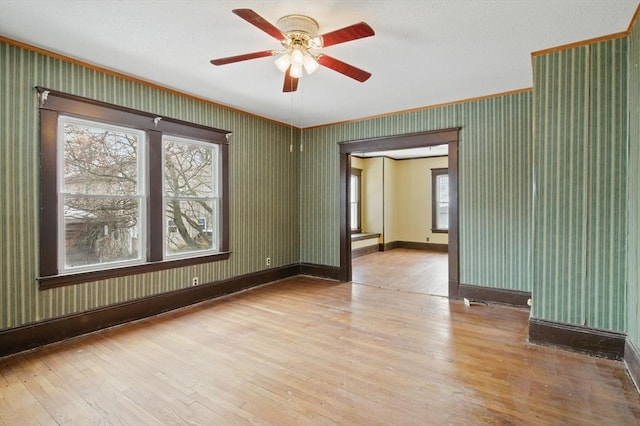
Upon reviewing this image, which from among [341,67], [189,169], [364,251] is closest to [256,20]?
[341,67]

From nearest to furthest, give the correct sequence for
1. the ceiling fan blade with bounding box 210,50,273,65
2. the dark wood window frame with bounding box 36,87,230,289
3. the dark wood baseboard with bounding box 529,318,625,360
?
the ceiling fan blade with bounding box 210,50,273,65, the dark wood baseboard with bounding box 529,318,625,360, the dark wood window frame with bounding box 36,87,230,289

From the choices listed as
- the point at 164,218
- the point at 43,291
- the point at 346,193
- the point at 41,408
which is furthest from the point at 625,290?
the point at 43,291

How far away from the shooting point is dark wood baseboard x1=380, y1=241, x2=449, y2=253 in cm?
903

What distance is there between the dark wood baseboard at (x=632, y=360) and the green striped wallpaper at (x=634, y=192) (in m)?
0.05

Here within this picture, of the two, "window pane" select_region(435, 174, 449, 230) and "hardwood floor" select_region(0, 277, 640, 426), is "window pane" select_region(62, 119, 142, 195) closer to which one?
"hardwood floor" select_region(0, 277, 640, 426)

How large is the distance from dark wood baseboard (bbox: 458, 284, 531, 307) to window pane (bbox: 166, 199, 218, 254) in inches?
140

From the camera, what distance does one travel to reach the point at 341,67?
2.64 m

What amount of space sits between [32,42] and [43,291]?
2.23 meters

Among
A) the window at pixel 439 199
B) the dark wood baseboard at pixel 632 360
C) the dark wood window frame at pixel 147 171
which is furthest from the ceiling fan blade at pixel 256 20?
the window at pixel 439 199

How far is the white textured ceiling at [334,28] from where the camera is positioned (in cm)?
234

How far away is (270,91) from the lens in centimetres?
410

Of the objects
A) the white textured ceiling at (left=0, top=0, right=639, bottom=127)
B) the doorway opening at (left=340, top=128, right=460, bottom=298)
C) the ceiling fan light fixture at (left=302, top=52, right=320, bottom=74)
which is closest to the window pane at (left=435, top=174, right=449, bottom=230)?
the doorway opening at (left=340, top=128, right=460, bottom=298)

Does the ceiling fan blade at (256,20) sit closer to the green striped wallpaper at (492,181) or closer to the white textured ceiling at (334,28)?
the white textured ceiling at (334,28)

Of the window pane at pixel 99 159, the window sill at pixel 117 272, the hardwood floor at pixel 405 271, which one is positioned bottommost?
the hardwood floor at pixel 405 271
